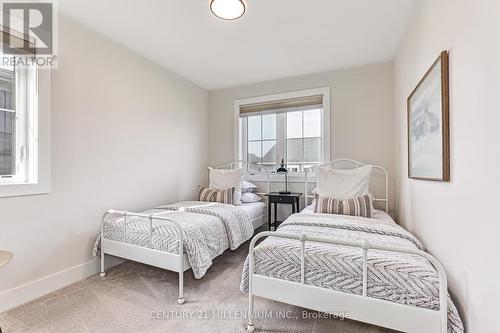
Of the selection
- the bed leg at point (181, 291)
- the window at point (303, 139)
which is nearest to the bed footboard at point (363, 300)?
the bed leg at point (181, 291)

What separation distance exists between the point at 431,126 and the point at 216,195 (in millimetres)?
2383

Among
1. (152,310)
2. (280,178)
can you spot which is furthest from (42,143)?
(280,178)

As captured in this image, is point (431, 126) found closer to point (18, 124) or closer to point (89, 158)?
point (89, 158)

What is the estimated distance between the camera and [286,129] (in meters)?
3.57

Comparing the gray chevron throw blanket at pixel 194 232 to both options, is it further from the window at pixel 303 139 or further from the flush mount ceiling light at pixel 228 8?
the flush mount ceiling light at pixel 228 8

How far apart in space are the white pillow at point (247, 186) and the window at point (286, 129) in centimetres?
38

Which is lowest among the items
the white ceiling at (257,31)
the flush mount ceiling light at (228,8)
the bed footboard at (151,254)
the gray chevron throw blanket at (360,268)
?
the bed footboard at (151,254)

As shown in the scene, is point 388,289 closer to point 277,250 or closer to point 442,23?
point 277,250

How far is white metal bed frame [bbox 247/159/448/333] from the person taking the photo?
109 centimetres

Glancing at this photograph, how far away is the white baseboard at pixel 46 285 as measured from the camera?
1751 mm

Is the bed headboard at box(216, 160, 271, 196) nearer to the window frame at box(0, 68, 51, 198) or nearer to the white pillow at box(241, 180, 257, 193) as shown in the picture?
the white pillow at box(241, 180, 257, 193)

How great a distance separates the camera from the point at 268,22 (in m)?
2.17

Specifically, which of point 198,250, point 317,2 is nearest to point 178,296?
point 198,250

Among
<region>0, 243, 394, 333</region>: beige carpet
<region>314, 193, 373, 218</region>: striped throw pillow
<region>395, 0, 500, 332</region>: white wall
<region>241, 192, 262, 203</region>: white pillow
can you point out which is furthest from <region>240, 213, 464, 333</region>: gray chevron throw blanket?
<region>241, 192, 262, 203</region>: white pillow
